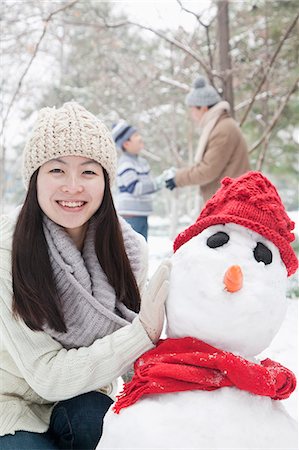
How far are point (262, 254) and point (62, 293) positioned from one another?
1.85ft

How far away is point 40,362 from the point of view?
4.35 feet

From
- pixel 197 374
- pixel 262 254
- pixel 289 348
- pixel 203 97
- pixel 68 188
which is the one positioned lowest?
pixel 289 348

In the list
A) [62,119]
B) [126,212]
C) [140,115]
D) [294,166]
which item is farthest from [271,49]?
[62,119]

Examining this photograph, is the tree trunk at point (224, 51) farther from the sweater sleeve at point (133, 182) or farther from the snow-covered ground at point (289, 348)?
the snow-covered ground at point (289, 348)

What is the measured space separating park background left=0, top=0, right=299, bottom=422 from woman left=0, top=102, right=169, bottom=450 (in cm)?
182

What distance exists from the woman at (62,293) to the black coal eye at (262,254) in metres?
0.36

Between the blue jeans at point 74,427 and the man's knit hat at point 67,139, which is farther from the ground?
the man's knit hat at point 67,139

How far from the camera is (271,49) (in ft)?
20.7

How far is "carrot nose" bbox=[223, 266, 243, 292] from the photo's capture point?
104cm

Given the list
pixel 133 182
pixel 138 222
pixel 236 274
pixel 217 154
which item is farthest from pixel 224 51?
pixel 236 274

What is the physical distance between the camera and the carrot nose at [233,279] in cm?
104

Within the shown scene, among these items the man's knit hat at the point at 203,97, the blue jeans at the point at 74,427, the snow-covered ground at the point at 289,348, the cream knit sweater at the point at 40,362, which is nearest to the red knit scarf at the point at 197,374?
the cream knit sweater at the point at 40,362

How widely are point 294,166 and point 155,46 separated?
399 cm

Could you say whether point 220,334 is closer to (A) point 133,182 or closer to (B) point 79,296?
(B) point 79,296
